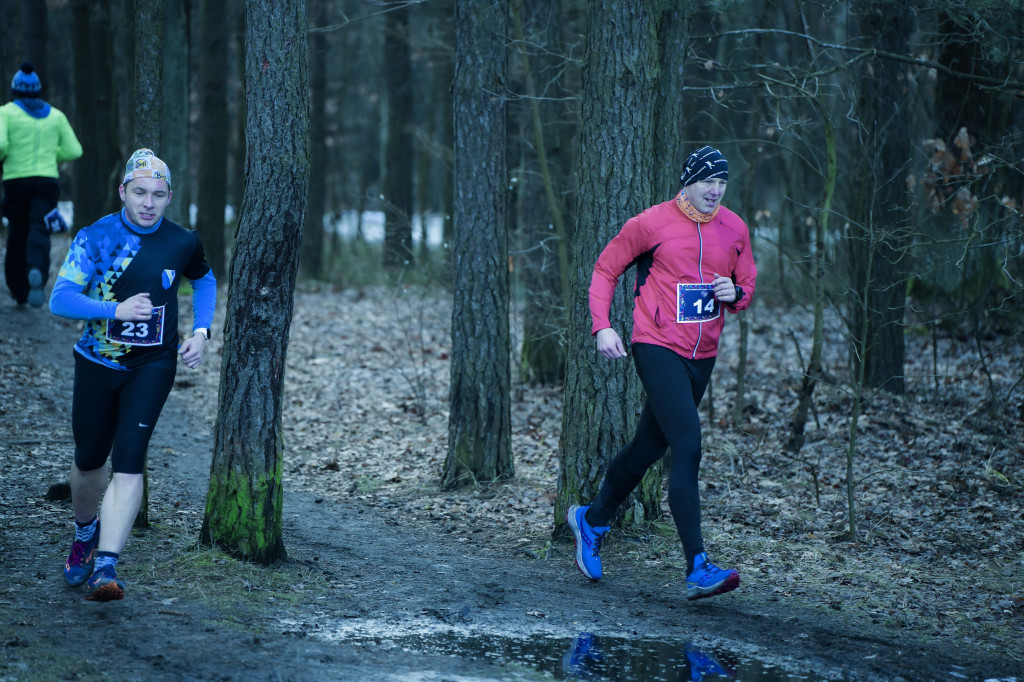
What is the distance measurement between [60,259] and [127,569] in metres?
14.3

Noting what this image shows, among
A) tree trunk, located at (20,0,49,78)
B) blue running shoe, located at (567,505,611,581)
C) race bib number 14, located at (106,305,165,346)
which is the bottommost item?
blue running shoe, located at (567,505,611,581)

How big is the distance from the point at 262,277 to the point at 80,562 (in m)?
1.68

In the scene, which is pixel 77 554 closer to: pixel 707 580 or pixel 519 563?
pixel 519 563

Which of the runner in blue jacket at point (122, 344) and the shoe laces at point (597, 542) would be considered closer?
the runner in blue jacket at point (122, 344)

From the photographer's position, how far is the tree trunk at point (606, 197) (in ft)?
19.9

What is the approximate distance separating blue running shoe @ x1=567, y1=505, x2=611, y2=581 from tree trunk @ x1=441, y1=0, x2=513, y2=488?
85.8 inches

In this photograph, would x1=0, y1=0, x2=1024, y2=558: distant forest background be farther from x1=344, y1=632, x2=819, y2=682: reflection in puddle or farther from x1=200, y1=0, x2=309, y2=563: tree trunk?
x1=344, y1=632, x2=819, y2=682: reflection in puddle

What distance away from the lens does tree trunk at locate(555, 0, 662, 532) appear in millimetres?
6078

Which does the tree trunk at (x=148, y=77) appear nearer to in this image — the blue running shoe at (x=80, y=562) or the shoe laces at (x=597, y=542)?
the blue running shoe at (x=80, y=562)

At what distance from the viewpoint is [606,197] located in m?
6.19

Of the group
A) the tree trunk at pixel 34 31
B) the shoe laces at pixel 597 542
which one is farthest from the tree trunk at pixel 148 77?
the tree trunk at pixel 34 31

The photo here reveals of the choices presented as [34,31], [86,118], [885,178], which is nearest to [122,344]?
[885,178]

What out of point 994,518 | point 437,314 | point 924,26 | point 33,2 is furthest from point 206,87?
point 994,518

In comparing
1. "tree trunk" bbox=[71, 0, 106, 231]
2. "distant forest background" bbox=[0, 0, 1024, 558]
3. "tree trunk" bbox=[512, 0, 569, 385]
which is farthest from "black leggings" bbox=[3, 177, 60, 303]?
"tree trunk" bbox=[512, 0, 569, 385]
